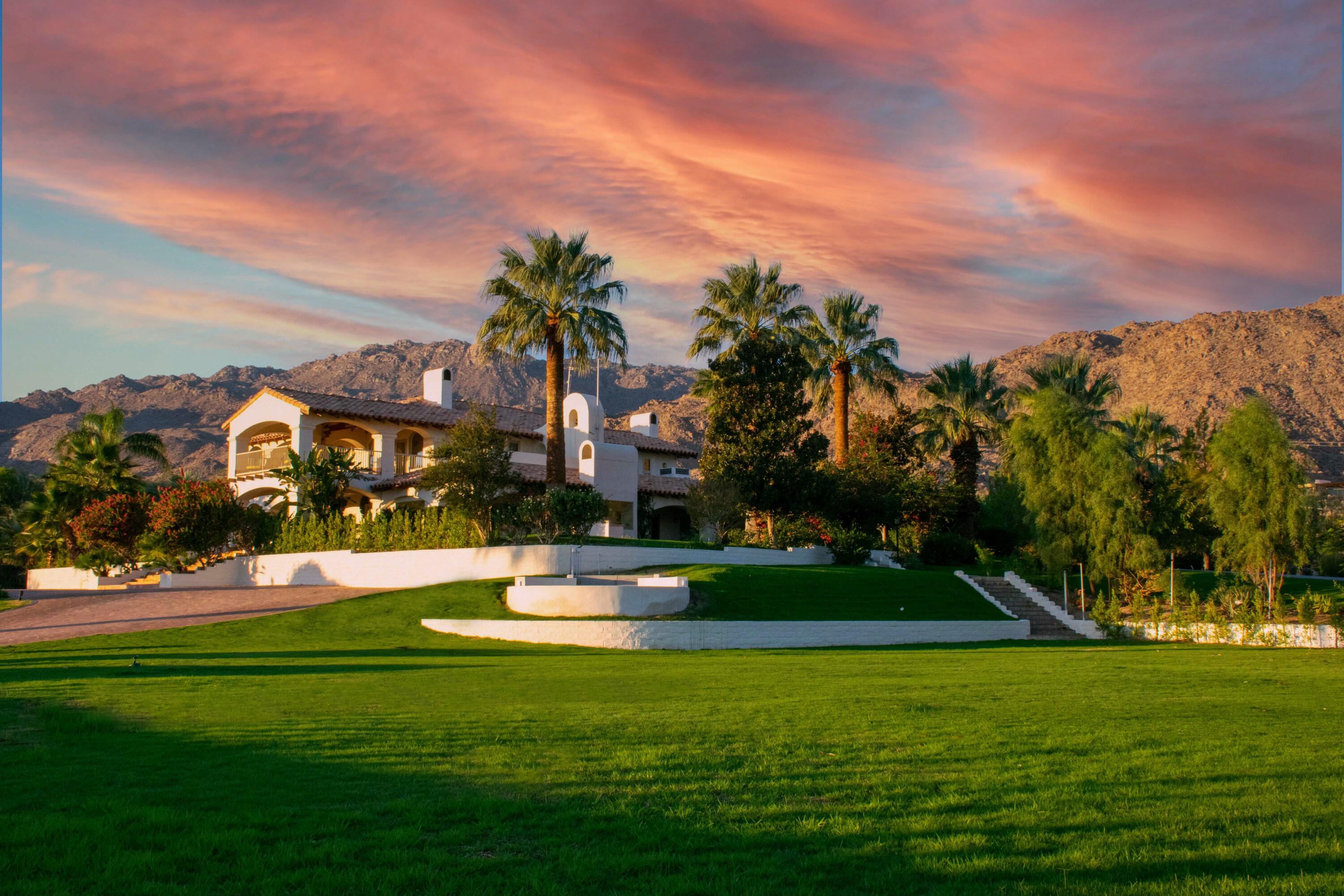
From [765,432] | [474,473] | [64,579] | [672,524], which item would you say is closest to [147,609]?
[474,473]

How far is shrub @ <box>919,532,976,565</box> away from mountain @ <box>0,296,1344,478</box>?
28.5m

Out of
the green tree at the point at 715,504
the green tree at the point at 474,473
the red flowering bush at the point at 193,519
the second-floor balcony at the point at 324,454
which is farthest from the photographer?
the second-floor balcony at the point at 324,454

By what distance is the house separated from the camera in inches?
1720

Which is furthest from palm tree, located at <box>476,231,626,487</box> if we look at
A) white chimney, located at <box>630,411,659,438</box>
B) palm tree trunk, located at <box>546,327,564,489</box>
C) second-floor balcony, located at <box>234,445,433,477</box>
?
white chimney, located at <box>630,411,659,438</box>

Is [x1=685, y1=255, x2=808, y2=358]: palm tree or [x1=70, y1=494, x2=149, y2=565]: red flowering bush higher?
[x1=685, y1=255, x2=808, y2=358]: palm tree

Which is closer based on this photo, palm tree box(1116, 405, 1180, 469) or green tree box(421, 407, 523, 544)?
green tree box(421, 407, 523, 544)

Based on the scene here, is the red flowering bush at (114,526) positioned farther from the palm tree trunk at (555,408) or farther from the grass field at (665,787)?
the grass field at (665,787)

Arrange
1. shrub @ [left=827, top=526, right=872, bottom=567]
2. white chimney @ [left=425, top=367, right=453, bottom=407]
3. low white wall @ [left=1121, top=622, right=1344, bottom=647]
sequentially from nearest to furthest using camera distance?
low white wall @ [left=1121, top=622, right=1344, bottom=647], shrub @ [left=827, top=526, right=872, bottom=567], white chimney @ [left=425, top=367, right=453, bottom=407]

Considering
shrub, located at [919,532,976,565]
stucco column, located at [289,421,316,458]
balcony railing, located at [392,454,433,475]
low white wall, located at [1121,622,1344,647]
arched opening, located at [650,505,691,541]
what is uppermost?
stucco column, located at [289,421,316,458]

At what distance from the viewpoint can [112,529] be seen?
38.0m

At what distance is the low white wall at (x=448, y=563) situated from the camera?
28781mm

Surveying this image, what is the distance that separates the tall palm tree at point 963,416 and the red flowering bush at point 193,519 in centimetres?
3074

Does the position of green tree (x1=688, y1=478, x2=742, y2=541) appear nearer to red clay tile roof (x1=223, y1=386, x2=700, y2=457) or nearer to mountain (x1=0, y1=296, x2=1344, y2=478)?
red clay tile roof (x1=223, y1=386, x2=700, y2=457)

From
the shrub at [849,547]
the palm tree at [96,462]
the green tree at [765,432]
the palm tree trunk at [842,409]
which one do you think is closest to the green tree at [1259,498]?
the shrub at [849,547]
